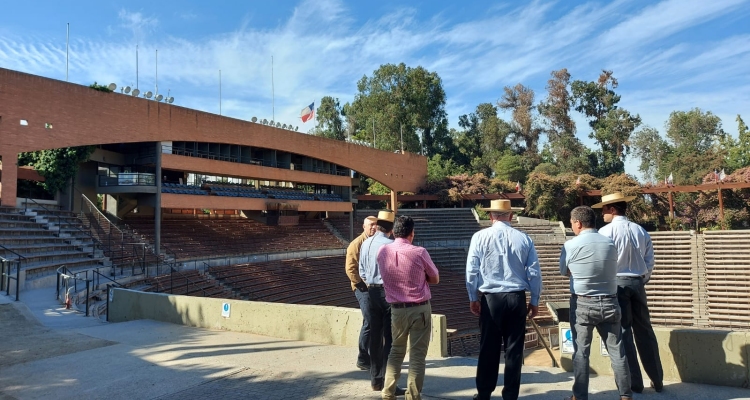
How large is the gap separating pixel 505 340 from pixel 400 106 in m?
50.8

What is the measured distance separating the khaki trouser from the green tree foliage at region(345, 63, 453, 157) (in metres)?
47.4

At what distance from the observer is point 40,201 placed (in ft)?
69.5

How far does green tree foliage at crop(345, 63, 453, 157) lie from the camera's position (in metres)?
52.3

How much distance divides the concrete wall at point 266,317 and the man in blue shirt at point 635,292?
2.05 meters

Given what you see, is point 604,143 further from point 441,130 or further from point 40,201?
point 40,201

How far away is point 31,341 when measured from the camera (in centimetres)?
740

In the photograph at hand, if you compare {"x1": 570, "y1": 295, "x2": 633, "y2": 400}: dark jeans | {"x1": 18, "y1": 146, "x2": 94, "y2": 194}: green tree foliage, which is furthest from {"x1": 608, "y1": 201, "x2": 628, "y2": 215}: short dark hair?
{"x1": 18, "y1": 146, "x2": 94, "y2": 194}: green tree foliage

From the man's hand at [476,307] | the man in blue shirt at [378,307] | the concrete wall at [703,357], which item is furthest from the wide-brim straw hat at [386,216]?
the concrete wall at [703,357]

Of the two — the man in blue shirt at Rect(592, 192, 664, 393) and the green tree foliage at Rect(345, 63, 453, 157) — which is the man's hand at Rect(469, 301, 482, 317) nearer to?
the man in blue shirt at Rect(592, 192, 664, 393)

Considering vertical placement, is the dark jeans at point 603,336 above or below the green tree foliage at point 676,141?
below

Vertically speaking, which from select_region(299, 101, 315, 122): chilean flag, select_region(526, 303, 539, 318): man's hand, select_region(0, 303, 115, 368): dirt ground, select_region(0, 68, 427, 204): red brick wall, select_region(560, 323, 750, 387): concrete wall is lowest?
select_region(0, 303, 115, 368): dirt ground

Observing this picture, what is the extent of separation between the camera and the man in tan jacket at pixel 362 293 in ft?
16.0

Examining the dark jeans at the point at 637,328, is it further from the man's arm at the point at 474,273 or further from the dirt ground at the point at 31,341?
the dirt ground at the point at 31,341

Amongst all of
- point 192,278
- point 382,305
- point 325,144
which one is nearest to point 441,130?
point 325,144
